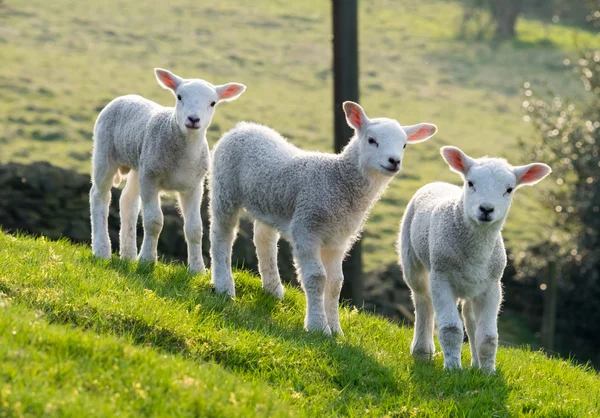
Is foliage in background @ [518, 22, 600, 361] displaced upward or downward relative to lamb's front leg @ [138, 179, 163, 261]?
downward

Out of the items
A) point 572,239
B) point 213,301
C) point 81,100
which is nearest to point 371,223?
point 572,239

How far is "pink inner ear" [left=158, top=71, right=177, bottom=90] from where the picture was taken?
27.7 ft

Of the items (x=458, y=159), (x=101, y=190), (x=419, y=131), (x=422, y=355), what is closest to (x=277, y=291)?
(x=422, y=355)

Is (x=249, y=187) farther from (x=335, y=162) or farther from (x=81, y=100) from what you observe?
(x=81, y=100)

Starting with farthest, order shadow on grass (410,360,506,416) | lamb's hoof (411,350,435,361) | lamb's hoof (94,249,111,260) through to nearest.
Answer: lamb's hoof (94,249,111,260)
lamb's hoof (411,350,435,361)
shadow on grass (410,360,506,416)

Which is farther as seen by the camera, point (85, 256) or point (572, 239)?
point (572, 239)

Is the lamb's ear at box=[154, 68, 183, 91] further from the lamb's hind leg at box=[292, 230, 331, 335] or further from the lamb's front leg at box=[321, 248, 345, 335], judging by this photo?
the lamb's front leg at box=[321, 248, 345, 335]

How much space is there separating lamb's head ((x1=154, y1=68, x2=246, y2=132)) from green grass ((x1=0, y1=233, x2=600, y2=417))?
1394mm

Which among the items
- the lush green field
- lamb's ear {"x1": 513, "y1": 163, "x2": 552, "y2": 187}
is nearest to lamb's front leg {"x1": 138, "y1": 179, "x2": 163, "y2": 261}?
Result: lamb's ear {"x1": 513, "y1": 163, "x2": 552, "y2": 187}

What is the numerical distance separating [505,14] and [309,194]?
32.5 metres

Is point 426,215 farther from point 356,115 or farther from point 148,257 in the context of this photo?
point 148,257

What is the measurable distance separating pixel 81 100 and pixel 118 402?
18664mm

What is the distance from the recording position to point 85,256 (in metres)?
8.33

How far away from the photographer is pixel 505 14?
37.9 m
